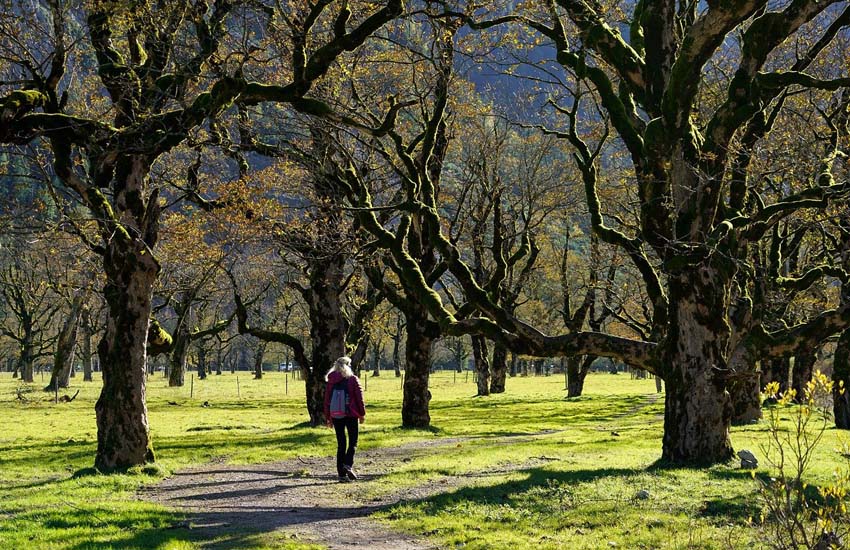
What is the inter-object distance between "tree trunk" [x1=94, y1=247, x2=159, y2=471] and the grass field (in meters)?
0.61

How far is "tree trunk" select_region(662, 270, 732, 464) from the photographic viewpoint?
15.6 m

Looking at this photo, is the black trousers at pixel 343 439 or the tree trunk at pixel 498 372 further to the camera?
the tree trunk at pixel 498 372

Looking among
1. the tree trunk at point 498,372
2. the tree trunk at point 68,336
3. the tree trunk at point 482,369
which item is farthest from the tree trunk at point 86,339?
the tree trunk at point 498,372

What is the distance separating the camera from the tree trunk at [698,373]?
1556 centimetres

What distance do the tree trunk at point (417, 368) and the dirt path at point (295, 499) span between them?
609cm

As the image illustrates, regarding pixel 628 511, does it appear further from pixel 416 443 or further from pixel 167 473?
pixel 416 443

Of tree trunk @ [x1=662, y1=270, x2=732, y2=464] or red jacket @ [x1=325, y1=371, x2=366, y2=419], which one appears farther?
tree trunk @ [x1=662, y1=270, x2=732, y2=464]

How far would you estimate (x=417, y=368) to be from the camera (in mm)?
26641

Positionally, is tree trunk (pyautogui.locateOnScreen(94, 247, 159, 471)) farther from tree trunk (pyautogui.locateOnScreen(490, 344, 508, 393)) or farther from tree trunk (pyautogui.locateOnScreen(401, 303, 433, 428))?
tree trunk (pyautogui.locateOnScreen(490, 344, 508, 393))

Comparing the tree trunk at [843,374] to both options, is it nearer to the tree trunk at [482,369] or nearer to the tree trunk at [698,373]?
the tree trunk at [698,373]

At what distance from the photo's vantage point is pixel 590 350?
1697 cm

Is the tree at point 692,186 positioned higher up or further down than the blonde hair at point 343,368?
higher up

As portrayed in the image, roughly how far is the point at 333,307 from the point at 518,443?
8030mm

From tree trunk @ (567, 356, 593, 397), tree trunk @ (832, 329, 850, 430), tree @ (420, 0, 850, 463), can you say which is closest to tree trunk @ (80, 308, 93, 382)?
tree trunk @ (567, 356, 593, 397)
